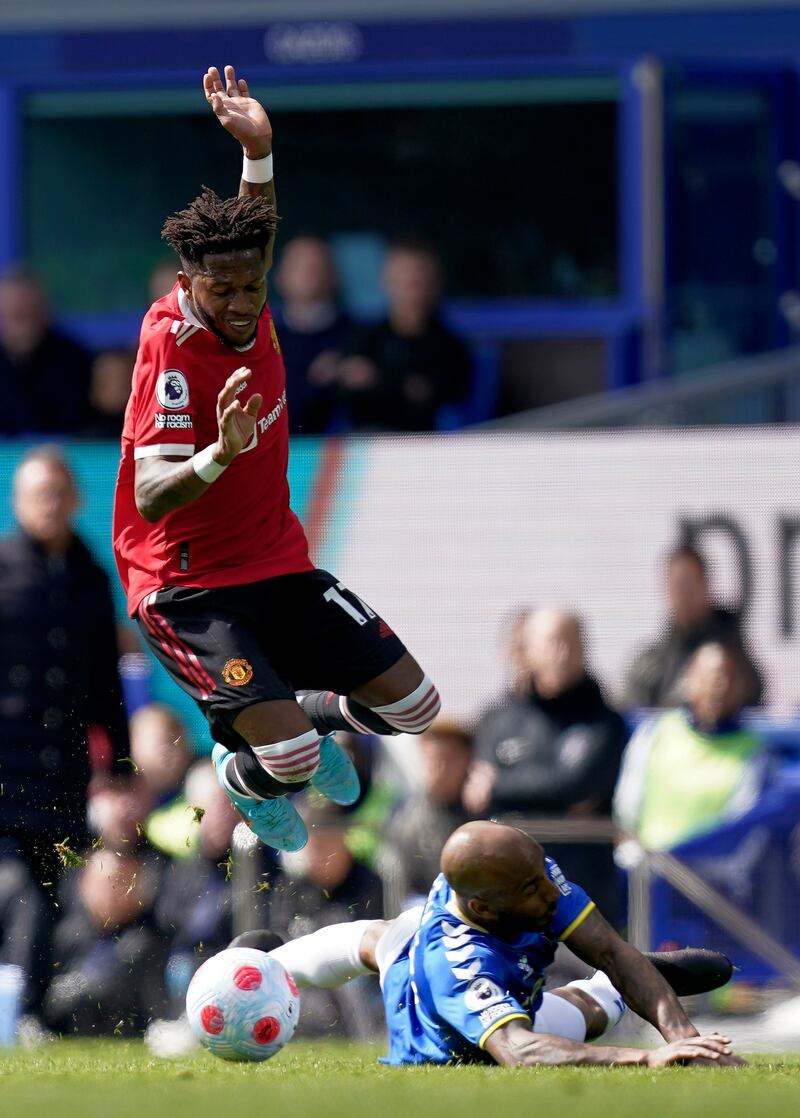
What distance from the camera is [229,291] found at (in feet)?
22.1

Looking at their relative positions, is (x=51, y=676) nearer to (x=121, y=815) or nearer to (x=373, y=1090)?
(x=121, y=815)

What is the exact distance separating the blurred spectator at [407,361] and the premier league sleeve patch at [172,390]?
4066 millimetres

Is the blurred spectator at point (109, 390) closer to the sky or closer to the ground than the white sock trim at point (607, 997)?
closer to the sky

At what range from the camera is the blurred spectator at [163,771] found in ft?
28.1

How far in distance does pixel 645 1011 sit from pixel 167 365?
2.46 m

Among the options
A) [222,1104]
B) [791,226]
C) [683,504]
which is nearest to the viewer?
[222,1104]

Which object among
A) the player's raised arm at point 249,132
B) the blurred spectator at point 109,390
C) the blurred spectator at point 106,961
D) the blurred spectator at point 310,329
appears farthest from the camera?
the blurred spectator at point 310,329

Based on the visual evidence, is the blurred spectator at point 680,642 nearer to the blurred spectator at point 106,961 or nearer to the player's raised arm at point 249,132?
the blurred spectator at point 106,961

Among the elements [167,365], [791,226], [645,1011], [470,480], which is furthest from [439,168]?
[645,1011]

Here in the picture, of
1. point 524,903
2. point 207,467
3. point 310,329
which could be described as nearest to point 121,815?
point 524,903

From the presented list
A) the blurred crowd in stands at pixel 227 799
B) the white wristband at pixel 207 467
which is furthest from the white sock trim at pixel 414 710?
the blurred crowd in stands at pixel 227 799

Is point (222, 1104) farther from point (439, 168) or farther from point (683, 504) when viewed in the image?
point (439, 168)

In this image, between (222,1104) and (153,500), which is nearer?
(222,1104)

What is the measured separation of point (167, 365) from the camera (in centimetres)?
675
